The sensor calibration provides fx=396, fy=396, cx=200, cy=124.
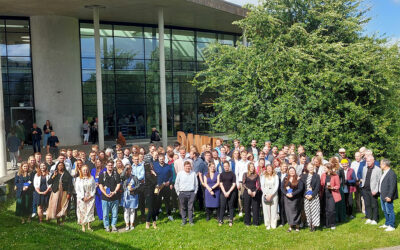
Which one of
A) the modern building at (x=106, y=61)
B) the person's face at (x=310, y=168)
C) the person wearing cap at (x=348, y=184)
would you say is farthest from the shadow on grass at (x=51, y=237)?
the modern building at (x=106, y=61)

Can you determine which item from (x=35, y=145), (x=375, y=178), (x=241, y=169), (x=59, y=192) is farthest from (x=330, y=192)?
(x=35, y=145)

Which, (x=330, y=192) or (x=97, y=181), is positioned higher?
(x=97, y=181)

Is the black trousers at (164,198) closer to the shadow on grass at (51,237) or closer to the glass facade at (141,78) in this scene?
the shadow on grass at (51,237)

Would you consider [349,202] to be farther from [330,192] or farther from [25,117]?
[25,117]

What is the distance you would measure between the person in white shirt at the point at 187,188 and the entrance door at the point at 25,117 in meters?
16.7

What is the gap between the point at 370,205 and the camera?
10.1 metres

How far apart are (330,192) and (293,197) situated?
975mm

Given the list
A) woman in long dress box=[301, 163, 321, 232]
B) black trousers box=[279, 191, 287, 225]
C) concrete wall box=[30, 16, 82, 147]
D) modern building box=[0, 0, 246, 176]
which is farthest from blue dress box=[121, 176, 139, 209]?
concrete wall box=[30, 16, 82, 147]

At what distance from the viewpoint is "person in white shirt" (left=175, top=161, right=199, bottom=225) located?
1046 cm

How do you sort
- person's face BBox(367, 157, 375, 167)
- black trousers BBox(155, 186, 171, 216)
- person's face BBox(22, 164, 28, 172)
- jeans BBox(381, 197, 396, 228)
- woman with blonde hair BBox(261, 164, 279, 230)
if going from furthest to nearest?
1. black trousers BBox(155, 186, 171, 216)
2. person's face BBox(22, 164, 28, 172)
3. woman with blonde hair BBox(261, 164, 279, 230)
4. person's face BBox(367, 157, 375, 167)
5. jeans BBox(381, 197, 396, 228)

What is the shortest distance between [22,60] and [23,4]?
5.23 m

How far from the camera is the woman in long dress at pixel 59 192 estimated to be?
10383 millimetres

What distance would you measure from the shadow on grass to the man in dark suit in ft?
19.7

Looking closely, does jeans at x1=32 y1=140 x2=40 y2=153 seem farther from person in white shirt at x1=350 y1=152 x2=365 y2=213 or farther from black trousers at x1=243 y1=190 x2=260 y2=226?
person in white shirt at x1=350 y1=152 x2=365 y2=213
